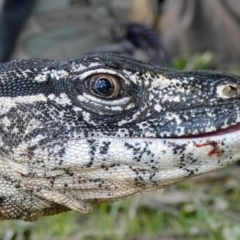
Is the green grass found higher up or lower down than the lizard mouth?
higher up

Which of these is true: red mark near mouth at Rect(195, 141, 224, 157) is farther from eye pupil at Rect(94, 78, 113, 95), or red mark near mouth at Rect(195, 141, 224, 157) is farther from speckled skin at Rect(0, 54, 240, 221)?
eye pupil at Rect(94, 78, 113, 95)

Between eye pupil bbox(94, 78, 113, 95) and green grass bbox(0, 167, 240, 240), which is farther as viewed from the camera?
green grass bbox(0, 167, 240, 240)

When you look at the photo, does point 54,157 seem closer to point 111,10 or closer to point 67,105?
point 67,105

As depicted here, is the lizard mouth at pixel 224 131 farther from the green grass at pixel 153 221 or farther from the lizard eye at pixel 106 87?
the green grass at pixel 153 221

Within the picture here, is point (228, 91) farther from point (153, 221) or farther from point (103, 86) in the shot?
point (153, 221)

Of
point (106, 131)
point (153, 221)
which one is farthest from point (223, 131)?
point (153, 221)

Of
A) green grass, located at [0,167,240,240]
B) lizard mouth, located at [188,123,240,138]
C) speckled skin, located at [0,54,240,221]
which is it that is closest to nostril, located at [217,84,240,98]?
speckled skin, located at [0,54,240,221]

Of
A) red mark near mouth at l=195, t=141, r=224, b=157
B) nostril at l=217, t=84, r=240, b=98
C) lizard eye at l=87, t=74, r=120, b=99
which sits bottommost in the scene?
red mark near mouth at l=195, t=141, r=224, b=157

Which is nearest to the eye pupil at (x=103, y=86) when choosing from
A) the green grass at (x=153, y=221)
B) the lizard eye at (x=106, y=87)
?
the lizard eye at (x=106, y=87)
